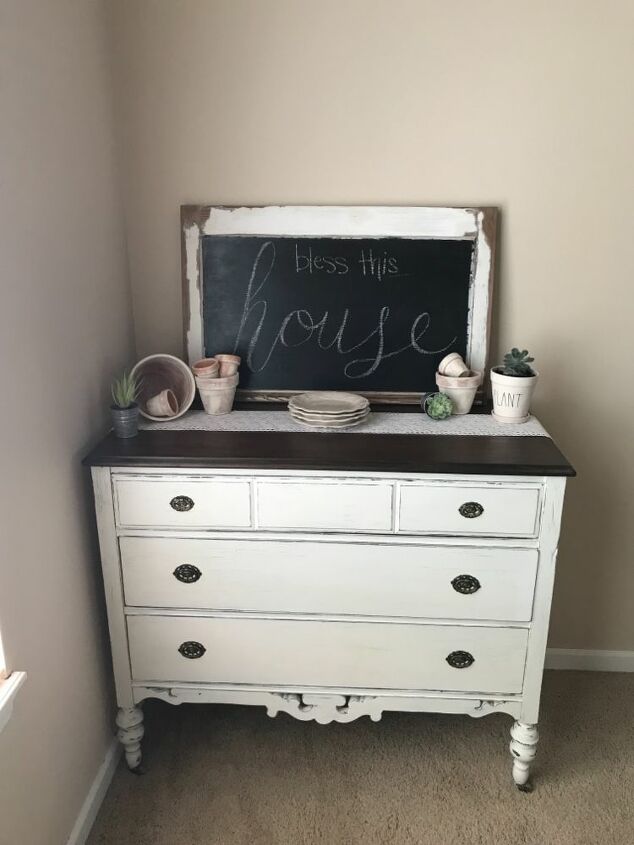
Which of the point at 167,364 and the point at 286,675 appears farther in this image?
the point at 167,364

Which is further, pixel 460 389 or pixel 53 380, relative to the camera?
pixel 460 389

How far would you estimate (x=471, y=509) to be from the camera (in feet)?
5.72

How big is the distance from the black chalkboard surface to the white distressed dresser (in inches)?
13.1

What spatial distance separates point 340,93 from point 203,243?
0.56 meters

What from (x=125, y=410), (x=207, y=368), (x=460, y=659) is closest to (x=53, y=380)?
(x=125, y=410)

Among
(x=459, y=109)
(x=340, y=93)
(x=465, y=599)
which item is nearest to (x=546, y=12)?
A: (x=459, y=109)

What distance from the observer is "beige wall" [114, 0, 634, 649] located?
1932 mm

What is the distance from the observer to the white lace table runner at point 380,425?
1916 millimetres

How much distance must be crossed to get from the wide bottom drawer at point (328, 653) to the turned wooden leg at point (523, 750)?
0.13 meters

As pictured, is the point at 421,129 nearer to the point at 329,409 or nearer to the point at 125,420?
the point at 329,409

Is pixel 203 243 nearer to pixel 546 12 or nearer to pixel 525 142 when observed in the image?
pixel 525 142

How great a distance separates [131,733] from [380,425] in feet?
3.60

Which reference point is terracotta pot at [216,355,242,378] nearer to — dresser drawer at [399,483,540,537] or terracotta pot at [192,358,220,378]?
terracotta pot at [192,358,220,378]

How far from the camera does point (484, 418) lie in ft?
6.61
